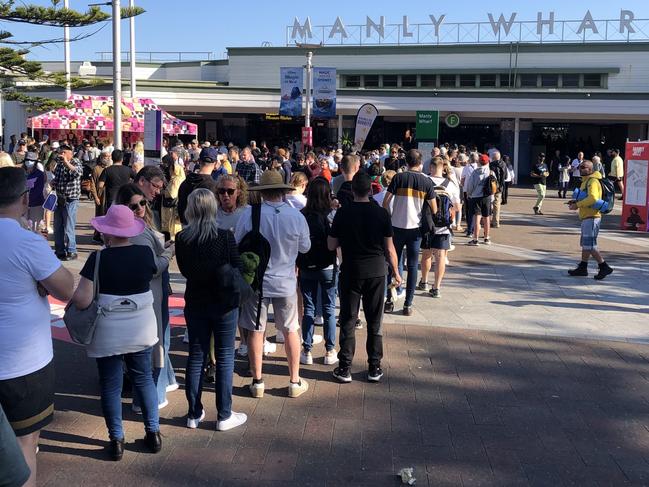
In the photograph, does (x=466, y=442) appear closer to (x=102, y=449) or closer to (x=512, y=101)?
(x=102, y=449)

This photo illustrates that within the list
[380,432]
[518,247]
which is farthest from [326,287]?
[518,247]

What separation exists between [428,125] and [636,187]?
4.99 m

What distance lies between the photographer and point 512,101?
31.1 meters

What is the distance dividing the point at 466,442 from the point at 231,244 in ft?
7.13

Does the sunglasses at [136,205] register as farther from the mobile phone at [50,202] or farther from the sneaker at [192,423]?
the mobile phone at [50,202]

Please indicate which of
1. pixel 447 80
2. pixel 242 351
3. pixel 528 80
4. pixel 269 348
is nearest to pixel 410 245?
pixel 269 348

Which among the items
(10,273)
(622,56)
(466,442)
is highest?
(622,56)

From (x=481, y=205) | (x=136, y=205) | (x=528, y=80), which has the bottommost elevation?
(x=481, y=205)

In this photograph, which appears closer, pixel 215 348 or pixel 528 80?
pixel 215 348

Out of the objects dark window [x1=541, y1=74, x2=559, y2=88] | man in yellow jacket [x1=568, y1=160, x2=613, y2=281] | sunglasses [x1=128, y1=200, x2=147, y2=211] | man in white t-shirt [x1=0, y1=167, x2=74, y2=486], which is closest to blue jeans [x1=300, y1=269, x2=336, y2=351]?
sunglasses [x1=128, y1=200, x2=147, y2=211]

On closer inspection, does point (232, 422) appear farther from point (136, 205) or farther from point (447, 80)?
point (447, 80)

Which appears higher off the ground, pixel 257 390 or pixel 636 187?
pixel 636 187

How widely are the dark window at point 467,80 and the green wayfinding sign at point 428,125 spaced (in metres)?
22.5

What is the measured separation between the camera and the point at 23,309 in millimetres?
3555
